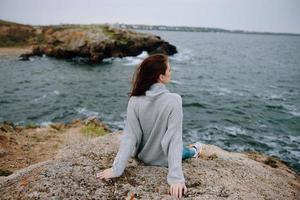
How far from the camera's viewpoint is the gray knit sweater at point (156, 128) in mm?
5262

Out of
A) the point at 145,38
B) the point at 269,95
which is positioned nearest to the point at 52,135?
the point at 269,95

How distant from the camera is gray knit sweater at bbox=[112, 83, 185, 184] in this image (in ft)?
17.3

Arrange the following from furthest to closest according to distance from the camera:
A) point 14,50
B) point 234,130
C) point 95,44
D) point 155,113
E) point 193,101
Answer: point 14,50, point 95,44, point 193,101, point 234,130, point 155,113

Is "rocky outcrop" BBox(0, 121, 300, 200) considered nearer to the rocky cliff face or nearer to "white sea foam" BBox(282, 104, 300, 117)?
"white sea foam" BBox(282, 104, 300, 117)

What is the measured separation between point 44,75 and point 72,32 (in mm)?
20040

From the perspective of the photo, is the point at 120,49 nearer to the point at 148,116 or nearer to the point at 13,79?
the point at 13,79

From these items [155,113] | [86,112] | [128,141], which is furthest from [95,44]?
[155,113]

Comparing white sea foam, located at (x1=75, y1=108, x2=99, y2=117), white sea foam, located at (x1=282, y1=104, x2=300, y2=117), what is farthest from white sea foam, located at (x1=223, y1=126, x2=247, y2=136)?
white sea foam, located at (x1=75, y1=108, x2=99, y2=117)

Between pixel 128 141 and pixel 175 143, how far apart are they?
0.87m

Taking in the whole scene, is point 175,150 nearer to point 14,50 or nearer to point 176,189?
point 176,189

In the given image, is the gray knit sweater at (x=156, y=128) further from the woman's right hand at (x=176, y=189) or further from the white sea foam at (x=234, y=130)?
the white sea foam at (x=234, y=130)

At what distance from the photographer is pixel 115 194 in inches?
206

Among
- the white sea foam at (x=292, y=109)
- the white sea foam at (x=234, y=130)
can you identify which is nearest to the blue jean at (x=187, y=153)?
the white sea foam at (x=234, y=130)

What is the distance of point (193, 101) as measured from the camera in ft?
97.3
